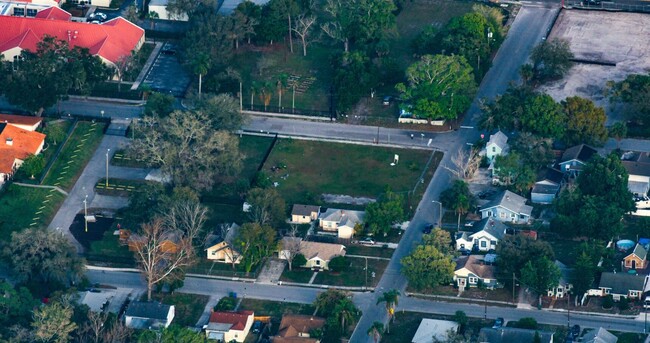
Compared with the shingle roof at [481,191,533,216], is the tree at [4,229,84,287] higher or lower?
lower

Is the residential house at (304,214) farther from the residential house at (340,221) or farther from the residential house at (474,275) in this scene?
the residential house at (474,275)

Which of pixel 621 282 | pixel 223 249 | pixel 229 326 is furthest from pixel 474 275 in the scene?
pixel 223 249

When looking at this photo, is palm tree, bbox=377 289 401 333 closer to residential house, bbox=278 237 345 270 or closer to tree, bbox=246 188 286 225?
residential house, bbox=278 237 345 270

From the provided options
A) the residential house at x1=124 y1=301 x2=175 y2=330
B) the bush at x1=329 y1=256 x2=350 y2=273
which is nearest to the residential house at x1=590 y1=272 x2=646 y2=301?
the bush at x1=329 y1=256 x2=350 y2=273

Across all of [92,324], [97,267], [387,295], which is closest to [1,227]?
[97,267]

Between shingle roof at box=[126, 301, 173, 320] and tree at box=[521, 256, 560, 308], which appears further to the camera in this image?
tree at box=[521, 256, 560, 308]

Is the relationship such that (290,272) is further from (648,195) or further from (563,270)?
(648,195)

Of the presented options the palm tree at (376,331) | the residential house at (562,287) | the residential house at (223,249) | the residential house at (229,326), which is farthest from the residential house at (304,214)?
the residential house at (562,287)

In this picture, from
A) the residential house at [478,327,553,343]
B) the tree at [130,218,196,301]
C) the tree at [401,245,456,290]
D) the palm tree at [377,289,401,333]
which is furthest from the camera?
the tree at [130,218,196,301]
